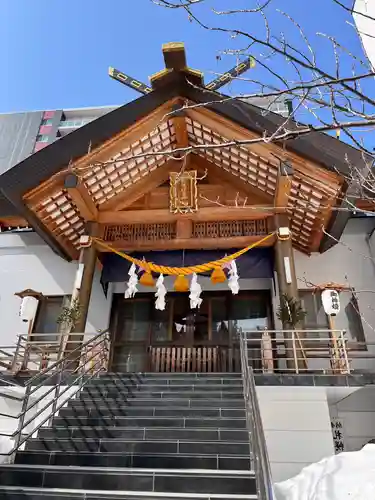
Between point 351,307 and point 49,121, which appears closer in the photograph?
point 351,307

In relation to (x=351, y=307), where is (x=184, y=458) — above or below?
below

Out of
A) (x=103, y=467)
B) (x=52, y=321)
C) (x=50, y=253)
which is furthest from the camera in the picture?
(x=50, y=253)

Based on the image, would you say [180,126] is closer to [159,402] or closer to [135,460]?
[159,402]

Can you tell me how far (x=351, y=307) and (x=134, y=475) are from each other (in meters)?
6.23

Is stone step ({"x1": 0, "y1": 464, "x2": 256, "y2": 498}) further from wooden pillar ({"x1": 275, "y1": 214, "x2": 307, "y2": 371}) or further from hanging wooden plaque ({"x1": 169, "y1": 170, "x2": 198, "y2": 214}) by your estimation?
hanging wooden plaque ({"x1": 169, "y1": 170, "x2": 198, "y2": 214})

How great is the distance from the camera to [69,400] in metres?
5.29

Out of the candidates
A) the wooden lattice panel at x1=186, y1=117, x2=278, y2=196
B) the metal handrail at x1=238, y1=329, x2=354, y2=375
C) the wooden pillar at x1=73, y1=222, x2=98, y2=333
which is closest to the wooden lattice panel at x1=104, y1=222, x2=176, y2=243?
the wooden pillar at x1=73, y1=222, x2=98, y2=333

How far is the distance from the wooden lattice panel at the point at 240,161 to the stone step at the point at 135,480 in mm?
5567

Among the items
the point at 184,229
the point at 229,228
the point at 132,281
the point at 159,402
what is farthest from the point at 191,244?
the point at 159,402

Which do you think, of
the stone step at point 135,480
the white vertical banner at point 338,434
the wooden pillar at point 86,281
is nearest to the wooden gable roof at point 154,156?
the wooden pillar at point 86,281

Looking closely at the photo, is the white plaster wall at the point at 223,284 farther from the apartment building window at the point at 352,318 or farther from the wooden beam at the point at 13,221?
the wooden beam at the point at 13,221

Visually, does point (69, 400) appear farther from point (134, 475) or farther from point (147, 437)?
point (134, 475)

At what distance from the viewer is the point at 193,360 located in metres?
7.96

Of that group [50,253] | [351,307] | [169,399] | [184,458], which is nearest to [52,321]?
[50,253]
